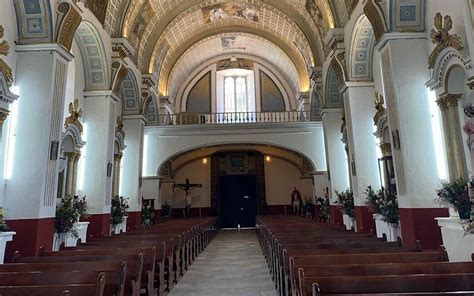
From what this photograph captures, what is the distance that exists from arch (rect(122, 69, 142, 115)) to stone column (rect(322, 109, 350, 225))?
21.2 feet

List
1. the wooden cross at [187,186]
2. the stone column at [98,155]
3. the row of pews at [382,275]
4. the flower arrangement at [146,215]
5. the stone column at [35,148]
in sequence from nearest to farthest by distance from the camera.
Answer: the row of pews at [382,275]
the stone column at [35,148]
the stone column at [98,155]
the flower arrangement at [146,215]
the wooden cross at [187,186]

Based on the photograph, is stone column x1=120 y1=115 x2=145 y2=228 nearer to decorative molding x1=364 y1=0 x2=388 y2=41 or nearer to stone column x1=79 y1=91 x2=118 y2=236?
stone column x1=79 y1=91 x2=118 y2=236

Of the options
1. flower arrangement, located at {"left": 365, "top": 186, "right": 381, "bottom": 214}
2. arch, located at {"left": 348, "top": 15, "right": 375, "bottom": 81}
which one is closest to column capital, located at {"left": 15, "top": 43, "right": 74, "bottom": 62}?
arch, located at {"left": 348, "top": 15, "right": 375, "bottom": 81}

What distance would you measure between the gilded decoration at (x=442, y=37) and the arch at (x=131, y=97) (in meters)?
8.97

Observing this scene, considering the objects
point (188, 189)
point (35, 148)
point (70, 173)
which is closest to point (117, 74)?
point (70, 173)

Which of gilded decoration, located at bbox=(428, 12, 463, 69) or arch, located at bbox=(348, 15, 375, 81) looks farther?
arch, located at bbox=(348, 15, 375, 81)

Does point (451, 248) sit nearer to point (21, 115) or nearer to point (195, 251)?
point (195, 251)

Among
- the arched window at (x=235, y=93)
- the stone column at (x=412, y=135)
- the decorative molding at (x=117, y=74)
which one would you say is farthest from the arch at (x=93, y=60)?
the arched window at (x=235, y=93)

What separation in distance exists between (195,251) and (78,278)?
606 cm

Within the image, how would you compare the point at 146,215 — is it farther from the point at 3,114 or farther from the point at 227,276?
the point at 3,114

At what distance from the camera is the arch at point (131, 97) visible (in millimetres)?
11656

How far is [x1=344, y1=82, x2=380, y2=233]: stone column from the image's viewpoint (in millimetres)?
8430

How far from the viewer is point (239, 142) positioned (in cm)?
1373

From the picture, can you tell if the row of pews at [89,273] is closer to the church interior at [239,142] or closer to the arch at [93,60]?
the church interior at [239,142]
